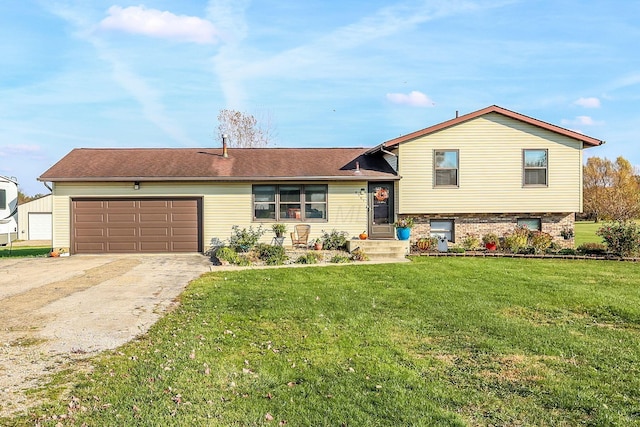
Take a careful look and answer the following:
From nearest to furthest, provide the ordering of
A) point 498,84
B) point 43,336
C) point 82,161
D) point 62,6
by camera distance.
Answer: point 43,336 < point 62,6 < point 82,161 < point 498,84

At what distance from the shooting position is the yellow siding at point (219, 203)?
49.8 feet

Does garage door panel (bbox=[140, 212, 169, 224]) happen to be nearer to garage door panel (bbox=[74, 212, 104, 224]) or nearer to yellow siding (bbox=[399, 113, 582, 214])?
garage door panel (bbox=[74, 212, 104, 224])

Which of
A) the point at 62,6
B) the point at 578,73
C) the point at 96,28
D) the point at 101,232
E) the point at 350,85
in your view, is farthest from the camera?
the point at 350,85

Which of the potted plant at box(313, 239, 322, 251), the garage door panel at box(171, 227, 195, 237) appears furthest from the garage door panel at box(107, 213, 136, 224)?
the potted plant at box(313, 239, 322, 251)

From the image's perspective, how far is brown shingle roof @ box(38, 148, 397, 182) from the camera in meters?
15.1

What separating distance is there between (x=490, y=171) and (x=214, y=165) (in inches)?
397

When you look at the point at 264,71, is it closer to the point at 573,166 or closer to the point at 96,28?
the point at 96,28

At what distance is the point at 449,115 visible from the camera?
16.4 metres

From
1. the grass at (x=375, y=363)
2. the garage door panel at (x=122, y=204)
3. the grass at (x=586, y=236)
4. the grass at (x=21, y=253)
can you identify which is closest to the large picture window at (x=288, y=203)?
the garage door panel at (x=122, y=204)

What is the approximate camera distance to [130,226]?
50.3 feet

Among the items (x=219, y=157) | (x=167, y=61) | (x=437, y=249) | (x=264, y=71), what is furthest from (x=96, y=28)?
(x=437, y=249)

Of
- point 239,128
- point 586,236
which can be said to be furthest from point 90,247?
point 586,236

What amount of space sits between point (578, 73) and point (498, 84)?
3062mm

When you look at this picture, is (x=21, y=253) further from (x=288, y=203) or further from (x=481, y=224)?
(x=481, y=224)
